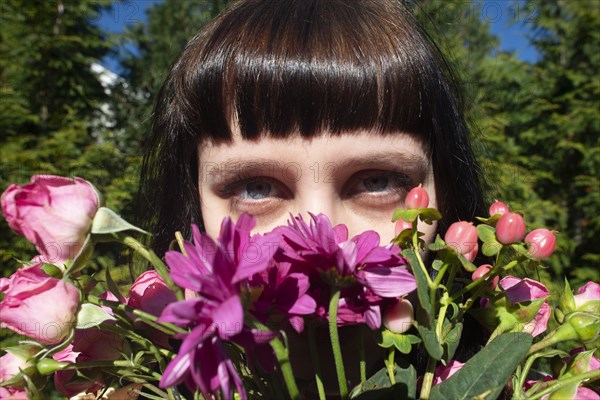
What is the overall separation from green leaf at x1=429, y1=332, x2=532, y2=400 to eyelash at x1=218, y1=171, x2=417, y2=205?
0.25m

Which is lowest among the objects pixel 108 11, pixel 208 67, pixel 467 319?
pixel 467 319

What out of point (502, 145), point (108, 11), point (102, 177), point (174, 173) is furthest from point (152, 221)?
point (108, 11)

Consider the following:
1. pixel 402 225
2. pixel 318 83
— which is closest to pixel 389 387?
pixel 402 225

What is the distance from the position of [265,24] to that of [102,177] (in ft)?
6.03

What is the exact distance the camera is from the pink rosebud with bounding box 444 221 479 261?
431mm

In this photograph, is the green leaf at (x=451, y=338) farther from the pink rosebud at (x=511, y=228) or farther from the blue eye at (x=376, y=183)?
the blue eye at (x=376, y=183)

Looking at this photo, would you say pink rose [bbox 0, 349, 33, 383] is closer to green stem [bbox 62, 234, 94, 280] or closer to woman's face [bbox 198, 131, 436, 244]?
green stem [bbox 62, 234, 94, 280]

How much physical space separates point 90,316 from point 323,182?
284 millimetres

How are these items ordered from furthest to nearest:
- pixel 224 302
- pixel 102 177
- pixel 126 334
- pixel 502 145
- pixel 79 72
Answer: pixel 79 72
pixel 502 145
pixel 102 177
pixel 126 334
pixel 224 302

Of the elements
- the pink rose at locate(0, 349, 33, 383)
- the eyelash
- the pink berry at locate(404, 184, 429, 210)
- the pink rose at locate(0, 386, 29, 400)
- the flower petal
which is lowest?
the pink rose at locate(0, 386, 29, 400)

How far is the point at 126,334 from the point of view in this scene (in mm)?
409

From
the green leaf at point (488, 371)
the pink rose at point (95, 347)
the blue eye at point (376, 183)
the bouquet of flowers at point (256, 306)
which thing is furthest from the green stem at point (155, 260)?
the blue eye at point (376, 183)

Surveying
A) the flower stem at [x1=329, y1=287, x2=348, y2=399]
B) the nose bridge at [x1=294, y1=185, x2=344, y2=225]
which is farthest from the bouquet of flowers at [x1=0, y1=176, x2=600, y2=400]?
the nose bridge at [x1=294, y1=185, x2=344, y2=225]

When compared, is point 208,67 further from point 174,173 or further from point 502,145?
point 502,145
